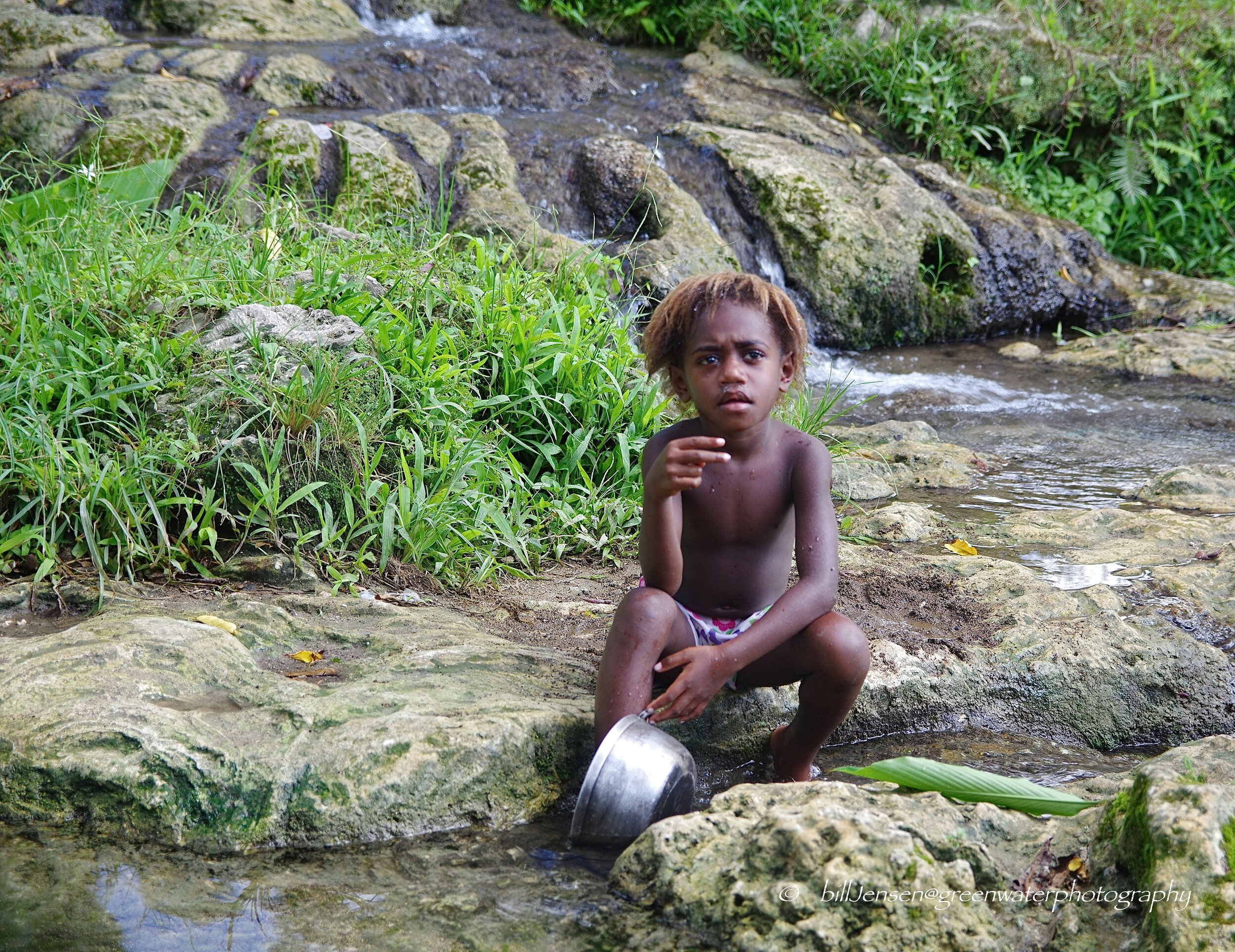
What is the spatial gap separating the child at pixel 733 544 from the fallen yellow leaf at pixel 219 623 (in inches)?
39.7

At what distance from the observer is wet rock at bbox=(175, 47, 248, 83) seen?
7500mm

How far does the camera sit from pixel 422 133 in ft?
24.1

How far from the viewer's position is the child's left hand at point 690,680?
231cm

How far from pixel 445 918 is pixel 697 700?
2.33ft

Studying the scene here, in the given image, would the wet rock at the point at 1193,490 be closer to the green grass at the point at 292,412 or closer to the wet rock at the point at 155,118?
the green grass at the point at 292,412

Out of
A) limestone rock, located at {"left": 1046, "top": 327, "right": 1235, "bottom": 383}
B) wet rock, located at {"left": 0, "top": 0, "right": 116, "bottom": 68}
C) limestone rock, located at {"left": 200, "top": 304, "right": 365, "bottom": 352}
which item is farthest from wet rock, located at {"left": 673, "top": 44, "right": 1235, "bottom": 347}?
limestone rock, located at {"left": 200, "top": 304, "right": 365, "bottom": 352}

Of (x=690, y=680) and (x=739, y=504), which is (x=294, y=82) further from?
(x=690, y=680)

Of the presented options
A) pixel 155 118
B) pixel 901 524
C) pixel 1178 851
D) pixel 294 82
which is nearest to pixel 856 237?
pixel 294 82

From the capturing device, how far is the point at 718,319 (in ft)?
8.09

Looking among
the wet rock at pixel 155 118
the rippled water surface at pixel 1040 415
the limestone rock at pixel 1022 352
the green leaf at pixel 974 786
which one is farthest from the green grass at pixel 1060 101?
the green leaf at pixel 974 786

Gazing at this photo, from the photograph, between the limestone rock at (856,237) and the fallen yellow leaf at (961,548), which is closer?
the fallen yellow leaf at (961,548)

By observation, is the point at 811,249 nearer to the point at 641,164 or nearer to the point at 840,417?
the point at 641,164

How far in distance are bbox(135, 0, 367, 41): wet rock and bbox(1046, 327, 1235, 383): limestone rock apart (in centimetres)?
653

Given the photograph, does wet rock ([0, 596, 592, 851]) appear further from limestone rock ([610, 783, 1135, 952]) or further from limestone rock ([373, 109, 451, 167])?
limestone rock ([373, 109, 451, 167])
